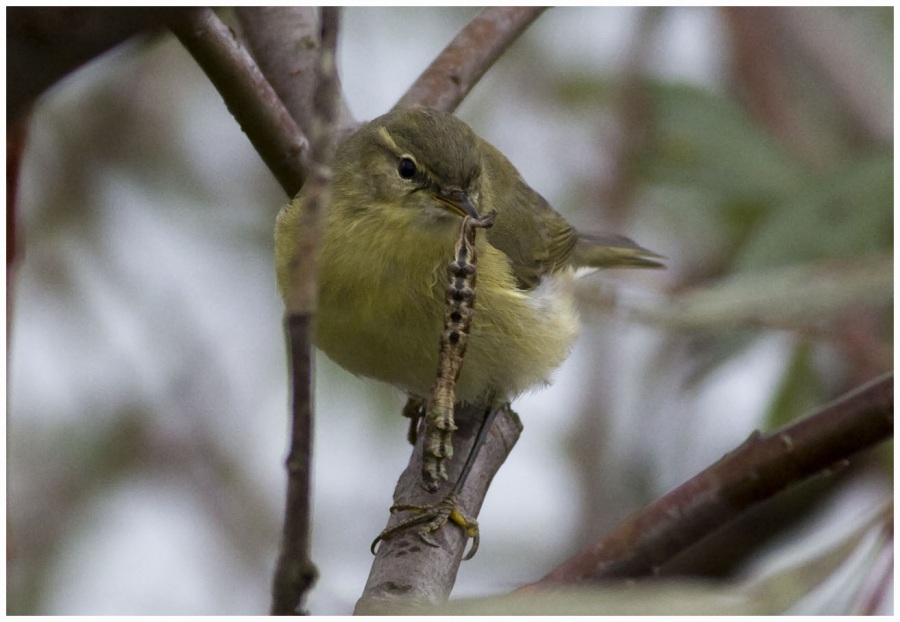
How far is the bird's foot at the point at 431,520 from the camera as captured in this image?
6.25 feet

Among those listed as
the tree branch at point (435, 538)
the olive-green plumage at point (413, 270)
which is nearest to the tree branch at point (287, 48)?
the olive-green plumage at point (413, 270)

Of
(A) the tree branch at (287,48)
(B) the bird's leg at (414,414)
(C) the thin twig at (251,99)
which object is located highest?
(A) the tree branch at (287,48)

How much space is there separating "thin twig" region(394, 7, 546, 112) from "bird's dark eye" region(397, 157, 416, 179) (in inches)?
12.6

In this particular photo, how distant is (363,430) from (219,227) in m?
0.83

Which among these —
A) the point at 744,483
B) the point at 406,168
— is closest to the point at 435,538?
the point at 744,483

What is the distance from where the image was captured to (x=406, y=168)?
7.82ft

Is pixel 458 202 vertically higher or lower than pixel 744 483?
higher

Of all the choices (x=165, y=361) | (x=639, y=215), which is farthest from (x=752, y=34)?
(x=165, y=361)

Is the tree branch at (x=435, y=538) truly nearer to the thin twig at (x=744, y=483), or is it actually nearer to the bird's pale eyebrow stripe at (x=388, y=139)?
the thin twig at (x=744, y=483)

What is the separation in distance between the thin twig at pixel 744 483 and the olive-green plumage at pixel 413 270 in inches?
35.5

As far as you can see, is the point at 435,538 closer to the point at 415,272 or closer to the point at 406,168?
the point at 415,272

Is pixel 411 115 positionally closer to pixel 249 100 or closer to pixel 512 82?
pixel 249 100

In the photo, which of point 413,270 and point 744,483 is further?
point 413,270

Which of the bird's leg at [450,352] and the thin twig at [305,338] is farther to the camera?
the bird's leg at [450,352]
